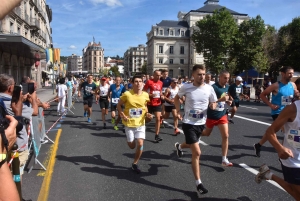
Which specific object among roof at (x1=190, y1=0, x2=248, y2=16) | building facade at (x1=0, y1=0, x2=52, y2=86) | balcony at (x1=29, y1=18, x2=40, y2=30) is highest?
roof at (x1=190, y1=0, x2=248, y2=16)

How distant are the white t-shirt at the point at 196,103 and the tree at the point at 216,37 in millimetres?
62660

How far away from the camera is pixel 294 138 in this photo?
3047 mm

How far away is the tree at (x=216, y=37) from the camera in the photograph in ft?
212

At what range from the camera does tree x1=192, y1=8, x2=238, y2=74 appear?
2539 inches

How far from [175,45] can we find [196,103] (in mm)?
88027

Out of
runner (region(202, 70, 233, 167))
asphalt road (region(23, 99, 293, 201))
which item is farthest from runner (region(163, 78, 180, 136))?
runner (region(202, 70, 233, 167))

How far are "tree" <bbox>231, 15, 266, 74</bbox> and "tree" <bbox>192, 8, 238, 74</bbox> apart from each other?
18.2ft

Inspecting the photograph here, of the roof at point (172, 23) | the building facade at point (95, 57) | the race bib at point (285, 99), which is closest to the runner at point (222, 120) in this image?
the race bib at point (285, 99)

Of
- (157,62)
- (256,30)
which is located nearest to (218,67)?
(256,30)

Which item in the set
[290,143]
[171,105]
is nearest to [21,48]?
→ [171,105]

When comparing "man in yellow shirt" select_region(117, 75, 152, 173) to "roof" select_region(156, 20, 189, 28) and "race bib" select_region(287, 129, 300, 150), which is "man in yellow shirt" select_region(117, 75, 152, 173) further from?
"roof" select_region(156, 20, 189, 28)

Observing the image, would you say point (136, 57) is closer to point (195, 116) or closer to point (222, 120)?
point (222, 120)

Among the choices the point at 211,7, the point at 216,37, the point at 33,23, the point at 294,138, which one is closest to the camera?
the point at 294,138

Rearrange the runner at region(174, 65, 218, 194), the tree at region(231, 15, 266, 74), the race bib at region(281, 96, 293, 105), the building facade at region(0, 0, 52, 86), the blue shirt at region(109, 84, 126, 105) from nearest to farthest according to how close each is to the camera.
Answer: the runner at region(174, 65, 218, 194) → the race bib at region(281, 96, 293, 105) → the blue shirt at region(109, 84, 126, 105) → the building facade at region(0, 0, 52, 86) → the tree at region(231, 15, 266, 74)
